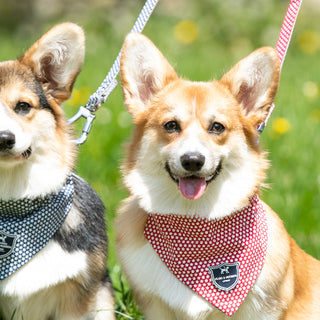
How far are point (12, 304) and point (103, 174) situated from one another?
92.7 inches

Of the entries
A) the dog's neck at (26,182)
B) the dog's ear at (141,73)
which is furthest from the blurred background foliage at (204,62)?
the dog's neck at (26,182)

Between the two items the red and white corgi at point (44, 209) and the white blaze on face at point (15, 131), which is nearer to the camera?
the white blaze on face at point (15, 131)

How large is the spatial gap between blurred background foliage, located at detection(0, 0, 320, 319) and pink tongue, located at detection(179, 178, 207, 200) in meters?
0.88

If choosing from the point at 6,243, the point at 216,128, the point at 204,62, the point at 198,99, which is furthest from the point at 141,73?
the point at 204,62

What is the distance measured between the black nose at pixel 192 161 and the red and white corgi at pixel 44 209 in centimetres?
67

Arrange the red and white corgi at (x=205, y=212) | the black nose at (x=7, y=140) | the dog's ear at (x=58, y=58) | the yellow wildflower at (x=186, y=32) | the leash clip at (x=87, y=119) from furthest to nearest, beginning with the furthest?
1. the yellow wildflower at (x=186, y=32)
2. the leash clip at (x=87, y=119)
3. the dog's ear at (x=58, y=58)
4. the red and white corgi at (x=205, y=212)
5. the black nose at (x=7, y=140)

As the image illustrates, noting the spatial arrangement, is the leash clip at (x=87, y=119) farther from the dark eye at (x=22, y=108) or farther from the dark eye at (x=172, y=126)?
the dark eye at (x=172, y=126)

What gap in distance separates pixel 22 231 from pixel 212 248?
38.4 inches

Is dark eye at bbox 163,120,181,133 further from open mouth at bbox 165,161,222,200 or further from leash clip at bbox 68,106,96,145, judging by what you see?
leash clip at bbox 68,106,96,145

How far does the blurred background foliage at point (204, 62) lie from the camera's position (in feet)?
17.0

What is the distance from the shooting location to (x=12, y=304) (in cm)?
331

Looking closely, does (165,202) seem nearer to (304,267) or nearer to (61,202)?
(61,202)

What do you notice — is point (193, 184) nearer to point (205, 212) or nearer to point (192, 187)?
point (192, 187)

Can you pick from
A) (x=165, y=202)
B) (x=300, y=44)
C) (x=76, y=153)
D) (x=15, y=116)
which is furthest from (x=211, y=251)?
(x=300, y=44)
